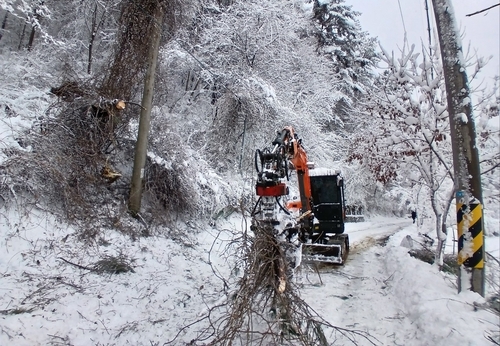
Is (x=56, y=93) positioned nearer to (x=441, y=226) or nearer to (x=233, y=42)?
(x=233, y=42)

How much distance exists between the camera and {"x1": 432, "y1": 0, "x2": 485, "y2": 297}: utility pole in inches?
163

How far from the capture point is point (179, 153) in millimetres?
8516

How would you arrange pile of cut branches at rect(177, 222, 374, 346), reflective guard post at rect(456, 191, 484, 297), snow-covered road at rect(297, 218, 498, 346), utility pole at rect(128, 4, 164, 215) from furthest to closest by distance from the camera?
1. utility pole at rect(128, 4, 164, 215)
2. reflective guard post at rect(456, 191, 484, 297)
3. snow-covered road at rect(297, 218, 498, 346)
4. pile of cut branches at rect(177, 222, 374, 346)

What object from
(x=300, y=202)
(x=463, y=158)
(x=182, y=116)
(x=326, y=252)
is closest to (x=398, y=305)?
(x=463, y=158)

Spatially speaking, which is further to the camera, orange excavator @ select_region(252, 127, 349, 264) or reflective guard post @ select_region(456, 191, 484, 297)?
reflective guard post @ select_region(456, 191, 484, 297)

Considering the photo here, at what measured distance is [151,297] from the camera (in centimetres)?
499

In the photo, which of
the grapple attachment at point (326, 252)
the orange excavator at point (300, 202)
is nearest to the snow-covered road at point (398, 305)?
the grapple attachment at point (326, 252)

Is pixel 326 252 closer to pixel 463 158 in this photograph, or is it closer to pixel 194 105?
pixel 463 158

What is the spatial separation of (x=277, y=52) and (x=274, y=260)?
36.4 feet

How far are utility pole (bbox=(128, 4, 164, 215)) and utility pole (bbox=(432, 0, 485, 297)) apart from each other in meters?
5.79

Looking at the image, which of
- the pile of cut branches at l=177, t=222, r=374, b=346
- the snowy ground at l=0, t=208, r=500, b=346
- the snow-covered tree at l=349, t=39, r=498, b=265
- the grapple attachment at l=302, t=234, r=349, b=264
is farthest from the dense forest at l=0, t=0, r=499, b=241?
the pile of cut branches at l=177, t=222, r=374, b=346

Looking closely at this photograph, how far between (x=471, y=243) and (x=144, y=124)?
6528mm

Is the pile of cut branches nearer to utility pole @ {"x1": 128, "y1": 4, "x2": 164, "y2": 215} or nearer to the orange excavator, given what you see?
the orange excavator

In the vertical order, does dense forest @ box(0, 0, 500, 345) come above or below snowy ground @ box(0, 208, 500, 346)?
above
